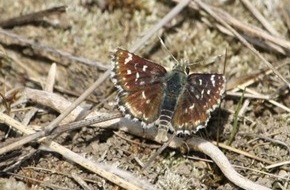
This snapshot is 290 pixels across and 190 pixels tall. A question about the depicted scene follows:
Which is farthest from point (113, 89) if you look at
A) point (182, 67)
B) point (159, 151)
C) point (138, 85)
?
point (159, 151)

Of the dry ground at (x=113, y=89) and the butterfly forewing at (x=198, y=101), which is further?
the dry ground at (x=113, y=89)

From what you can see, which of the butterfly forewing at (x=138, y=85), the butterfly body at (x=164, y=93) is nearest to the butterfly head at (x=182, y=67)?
the butterfly body at (x=164, y=93)

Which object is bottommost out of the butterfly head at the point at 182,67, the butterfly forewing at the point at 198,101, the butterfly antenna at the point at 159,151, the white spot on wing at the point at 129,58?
the butterfly antenna at the point at 159,151

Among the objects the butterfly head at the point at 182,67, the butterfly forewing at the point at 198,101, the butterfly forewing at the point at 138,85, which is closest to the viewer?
the butterfly forewing at the point at 198,101

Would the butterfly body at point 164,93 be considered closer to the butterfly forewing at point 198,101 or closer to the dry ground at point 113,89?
the butterfly forewing at point 198,101

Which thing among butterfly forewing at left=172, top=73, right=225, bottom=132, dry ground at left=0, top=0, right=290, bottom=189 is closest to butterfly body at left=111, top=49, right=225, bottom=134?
butterfly forewing at left=172, top=73, right=225, bottom=132

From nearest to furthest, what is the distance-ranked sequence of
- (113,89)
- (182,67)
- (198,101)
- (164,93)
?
(198,101) < (164,93) < (182,67) < (113,89)

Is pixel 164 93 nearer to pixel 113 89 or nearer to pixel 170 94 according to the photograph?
pixel 170 94

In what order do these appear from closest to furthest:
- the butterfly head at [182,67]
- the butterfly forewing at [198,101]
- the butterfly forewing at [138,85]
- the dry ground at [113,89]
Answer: the butterfly forewing at [198,101] → the butterfly forewing at [138,85] → the dry ground at [113,89] → the butterfly head at [182,67]
